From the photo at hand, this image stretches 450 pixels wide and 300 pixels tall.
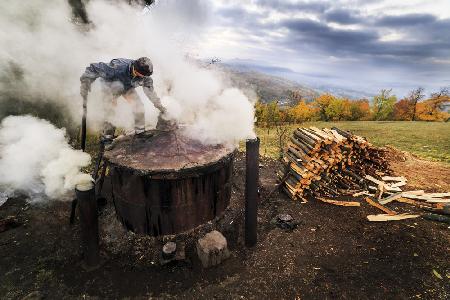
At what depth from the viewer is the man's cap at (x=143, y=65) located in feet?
20.1

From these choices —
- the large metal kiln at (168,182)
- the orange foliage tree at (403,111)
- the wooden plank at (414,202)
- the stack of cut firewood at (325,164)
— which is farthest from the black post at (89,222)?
the orange foliage tree at (403,111)

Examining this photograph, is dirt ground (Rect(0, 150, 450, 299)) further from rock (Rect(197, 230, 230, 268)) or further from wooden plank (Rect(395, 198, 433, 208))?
wooden plank (Rect(395, 198, 433, 208))

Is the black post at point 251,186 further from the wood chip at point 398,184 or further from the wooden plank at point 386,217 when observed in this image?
the wood chip at point 398,184

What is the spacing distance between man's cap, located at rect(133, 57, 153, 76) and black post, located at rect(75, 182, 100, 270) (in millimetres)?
2751

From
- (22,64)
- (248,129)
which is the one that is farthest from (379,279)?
(22,64)

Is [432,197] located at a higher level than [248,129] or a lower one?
lower

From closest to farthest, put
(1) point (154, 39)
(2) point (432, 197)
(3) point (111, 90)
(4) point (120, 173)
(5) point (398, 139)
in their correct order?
1. (4) point (120, 173)
2. (3) point (111, 90)
3. (2) point (432, 197)
4. (1) point (154, 39)
5. (5) point (398, 139)

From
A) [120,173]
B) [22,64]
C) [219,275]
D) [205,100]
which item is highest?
[22,64]

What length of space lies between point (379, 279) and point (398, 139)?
14.1 metres

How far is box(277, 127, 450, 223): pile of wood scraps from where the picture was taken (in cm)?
728

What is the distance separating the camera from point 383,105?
143 feet

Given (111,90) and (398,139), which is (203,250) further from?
(398,139)

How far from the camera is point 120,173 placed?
18.6 feet

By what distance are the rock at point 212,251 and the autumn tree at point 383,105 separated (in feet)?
151
